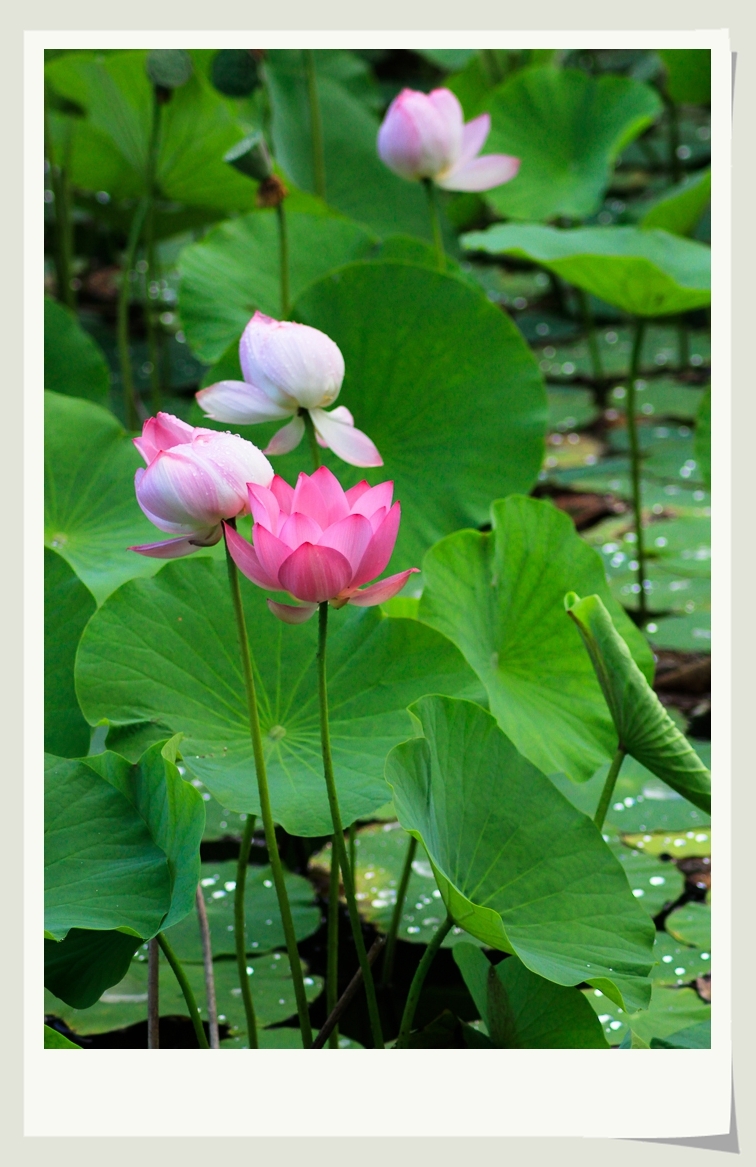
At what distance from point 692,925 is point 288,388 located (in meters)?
0.57

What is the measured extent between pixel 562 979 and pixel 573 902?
0.26 feet

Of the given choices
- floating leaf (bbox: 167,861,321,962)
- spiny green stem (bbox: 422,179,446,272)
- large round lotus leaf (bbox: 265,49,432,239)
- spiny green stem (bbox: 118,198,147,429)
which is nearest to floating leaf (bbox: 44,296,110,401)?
spiny green stem (bbox: 118,198,147,429)

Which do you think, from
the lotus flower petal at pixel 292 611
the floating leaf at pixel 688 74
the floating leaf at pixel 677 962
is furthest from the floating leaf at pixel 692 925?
the floating leaf at pixel 688 74

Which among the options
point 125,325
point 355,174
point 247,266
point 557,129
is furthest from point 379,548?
point 557,129

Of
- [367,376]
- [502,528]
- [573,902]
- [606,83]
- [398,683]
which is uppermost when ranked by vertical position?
[606,83]

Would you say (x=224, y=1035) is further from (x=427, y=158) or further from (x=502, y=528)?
(x=427, y=158)

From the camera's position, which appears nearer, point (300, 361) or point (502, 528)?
point (300, 361)

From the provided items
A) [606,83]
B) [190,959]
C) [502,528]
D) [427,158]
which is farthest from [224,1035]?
[606,83]

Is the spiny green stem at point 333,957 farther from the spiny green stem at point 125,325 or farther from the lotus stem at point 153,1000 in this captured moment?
the spiny green stem at point 125,325

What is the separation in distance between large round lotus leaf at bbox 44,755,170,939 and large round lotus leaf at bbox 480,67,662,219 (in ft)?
4.97

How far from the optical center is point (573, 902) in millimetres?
693

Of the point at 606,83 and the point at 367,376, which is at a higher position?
the point at 606,83

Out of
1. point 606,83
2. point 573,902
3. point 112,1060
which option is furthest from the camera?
point 606,83

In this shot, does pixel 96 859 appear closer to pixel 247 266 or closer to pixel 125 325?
pixel 247 266
